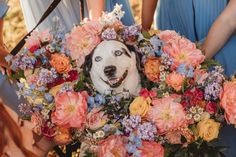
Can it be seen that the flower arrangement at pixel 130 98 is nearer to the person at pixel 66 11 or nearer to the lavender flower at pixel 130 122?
the lavender flower at pixel 130 122

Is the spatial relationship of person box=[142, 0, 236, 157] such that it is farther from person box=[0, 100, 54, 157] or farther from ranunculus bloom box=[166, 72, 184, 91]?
person box=[0, 100, 54, 157]

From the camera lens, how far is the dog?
1387mm

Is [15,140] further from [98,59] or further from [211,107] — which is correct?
[211,107]

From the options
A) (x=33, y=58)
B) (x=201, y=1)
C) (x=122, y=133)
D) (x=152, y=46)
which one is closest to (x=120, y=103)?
(x=122, y=133)

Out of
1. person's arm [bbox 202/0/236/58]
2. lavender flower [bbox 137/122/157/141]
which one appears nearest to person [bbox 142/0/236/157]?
person's arm [bbox 202/0/236/58]

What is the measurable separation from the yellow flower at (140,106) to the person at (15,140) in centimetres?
Result: 34

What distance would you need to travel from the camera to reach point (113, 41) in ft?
4.69

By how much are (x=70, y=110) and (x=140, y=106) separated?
189mm

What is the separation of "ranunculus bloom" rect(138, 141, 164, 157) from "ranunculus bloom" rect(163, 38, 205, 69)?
0.76ft

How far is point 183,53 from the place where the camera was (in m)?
1.44

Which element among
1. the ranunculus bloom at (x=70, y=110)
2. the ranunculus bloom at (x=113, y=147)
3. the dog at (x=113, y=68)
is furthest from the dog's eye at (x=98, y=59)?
the ranunculus bloom at (x=113, y=147)

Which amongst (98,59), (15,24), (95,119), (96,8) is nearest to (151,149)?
(95,119)

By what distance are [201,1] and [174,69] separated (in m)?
0.39

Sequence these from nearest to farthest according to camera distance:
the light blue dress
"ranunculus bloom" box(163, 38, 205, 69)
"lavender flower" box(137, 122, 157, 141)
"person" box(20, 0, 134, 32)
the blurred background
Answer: "lavender flower" box(137, 122, 157, 141) → "ranunculus bloom" box(163, 38, 205, 69) → the light blue dress → "person" box(20, 0, 134, 32) → the blurred background
